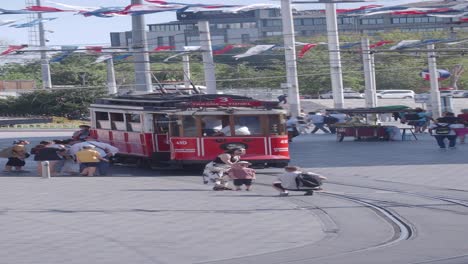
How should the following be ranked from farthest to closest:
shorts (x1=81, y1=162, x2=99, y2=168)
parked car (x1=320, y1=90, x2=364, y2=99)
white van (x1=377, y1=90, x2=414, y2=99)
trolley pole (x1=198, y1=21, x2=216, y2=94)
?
parked car (x1=320, y1=90, x2=364, y2=99), white van (x1=377, y1=90, x2=414, y2=99), trolley pole (x1=198, y1=21, x2=216, y2=94), shorts (x1=81, y1=162, x2=99, y2=168)

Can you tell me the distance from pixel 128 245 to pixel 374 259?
4.29 metres

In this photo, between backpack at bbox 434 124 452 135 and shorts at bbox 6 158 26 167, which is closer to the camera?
shorts at bbox 6 158 26 167

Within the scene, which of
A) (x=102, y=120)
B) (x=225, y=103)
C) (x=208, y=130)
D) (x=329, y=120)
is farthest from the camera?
(x=329, y=120)

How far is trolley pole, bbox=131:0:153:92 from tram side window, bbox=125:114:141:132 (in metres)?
9.57

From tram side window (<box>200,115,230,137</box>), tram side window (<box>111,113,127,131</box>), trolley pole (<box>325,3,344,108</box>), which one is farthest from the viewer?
trolley pole (<box>325,3,344,108</box>)

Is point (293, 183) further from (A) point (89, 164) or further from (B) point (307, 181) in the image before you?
(A) point (89, 164)

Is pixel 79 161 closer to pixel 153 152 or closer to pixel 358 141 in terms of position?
pixel 153 152

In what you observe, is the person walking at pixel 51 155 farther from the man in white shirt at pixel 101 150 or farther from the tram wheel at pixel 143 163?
the tram wheel at pixel 143 163

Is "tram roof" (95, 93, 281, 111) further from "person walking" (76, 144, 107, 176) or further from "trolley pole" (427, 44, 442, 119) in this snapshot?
"trolley pole" (427, 44, 442, 119)

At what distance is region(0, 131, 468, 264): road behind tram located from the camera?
15.9 m

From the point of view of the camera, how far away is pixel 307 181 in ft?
80.4

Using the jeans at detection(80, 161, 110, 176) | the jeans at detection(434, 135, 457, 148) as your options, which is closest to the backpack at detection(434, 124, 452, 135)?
the jeans at detection(434, 135, 457, 148)

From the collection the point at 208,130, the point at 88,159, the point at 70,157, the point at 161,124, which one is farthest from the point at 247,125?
the point at 70,157

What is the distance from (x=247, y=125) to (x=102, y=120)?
672cm
